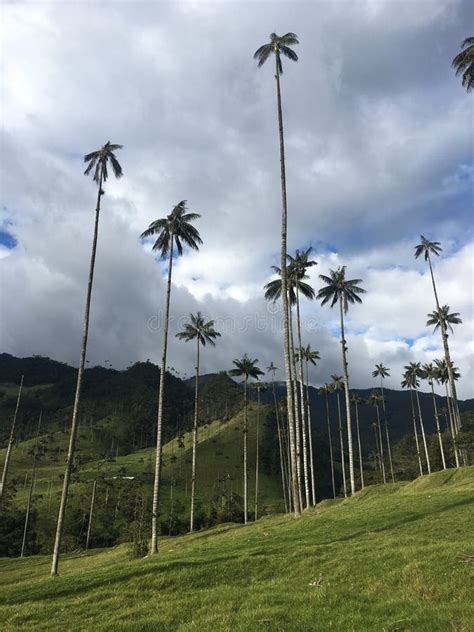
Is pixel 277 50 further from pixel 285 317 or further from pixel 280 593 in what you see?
pixel 280 593

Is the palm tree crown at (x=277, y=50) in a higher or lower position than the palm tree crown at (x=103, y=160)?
higher

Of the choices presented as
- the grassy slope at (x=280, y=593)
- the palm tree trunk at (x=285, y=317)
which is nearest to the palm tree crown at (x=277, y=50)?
the palm tree trunk at (x=285, y=317)

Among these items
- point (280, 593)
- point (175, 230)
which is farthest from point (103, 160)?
Result: point (280, 593)

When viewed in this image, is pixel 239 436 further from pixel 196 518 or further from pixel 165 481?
pixel 196 518

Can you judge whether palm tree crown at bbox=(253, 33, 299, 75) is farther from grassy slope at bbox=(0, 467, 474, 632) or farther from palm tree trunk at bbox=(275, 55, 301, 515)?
grassy slope at bbox=(0, 467, 474, 632)

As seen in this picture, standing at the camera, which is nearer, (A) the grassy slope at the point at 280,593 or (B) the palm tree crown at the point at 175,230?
(A) the grassy slope at the point at 280,593

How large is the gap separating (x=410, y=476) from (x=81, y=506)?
9026cm

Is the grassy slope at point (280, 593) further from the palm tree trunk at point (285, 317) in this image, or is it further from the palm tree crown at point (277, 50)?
the palm tree crown at point (277, 50)

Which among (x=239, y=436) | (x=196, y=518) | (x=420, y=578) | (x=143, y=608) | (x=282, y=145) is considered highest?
(x=282, y=145)

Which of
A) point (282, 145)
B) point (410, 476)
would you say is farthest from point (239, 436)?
point (282, 145)


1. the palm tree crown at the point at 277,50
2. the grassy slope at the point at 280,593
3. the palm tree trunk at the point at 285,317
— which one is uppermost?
the palm tree crown at the point at 277,50

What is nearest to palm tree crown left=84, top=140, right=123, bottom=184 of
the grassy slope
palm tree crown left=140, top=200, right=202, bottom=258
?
palm tree crown left=140, top=200, right=202, bottom=258

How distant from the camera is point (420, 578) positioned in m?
12.8

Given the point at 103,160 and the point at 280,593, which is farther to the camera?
the point at 103,160
